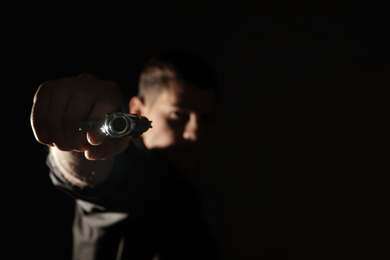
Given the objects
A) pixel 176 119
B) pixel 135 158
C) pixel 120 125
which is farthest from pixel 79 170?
pixel 176 119

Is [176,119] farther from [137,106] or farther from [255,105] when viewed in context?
[255,105]

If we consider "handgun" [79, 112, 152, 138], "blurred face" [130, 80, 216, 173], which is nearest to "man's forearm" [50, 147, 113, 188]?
"handgun" [79, 112, 152, 138]

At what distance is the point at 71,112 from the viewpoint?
0.51 metres

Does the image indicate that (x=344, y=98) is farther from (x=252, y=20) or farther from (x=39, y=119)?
(x=39, y=119)

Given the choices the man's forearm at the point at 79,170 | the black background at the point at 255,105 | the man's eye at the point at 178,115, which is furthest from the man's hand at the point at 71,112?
the black background at the point at 255,105

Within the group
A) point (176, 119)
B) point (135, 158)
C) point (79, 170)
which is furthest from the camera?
point (176, 119)

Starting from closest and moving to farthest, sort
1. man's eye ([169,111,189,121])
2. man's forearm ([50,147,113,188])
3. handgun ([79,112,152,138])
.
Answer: handgun ([79,112,152,138]) < man's forearm ([50,147,113,188]) < man's eye ([169,111,189,121])

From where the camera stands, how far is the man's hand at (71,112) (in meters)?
0.49

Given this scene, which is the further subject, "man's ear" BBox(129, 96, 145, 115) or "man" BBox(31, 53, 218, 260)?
"man's ear" BBox(129, 96, 145, 115)

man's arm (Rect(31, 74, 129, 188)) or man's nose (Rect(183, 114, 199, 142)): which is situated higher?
man's arm (Rect(31, 74, 129, 188))

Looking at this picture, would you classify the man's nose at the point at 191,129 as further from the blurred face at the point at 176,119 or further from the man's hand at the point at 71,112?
the man's hand at the point at 71,112

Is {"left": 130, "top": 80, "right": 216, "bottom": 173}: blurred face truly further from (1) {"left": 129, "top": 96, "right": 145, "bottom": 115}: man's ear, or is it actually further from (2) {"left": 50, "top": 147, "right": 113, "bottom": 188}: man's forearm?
(2) {"left": 50, "top": 147, "right": 113, "bottom": 188}: man's forearm

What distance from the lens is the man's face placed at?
99 cm

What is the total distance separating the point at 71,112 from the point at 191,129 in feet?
1.85
